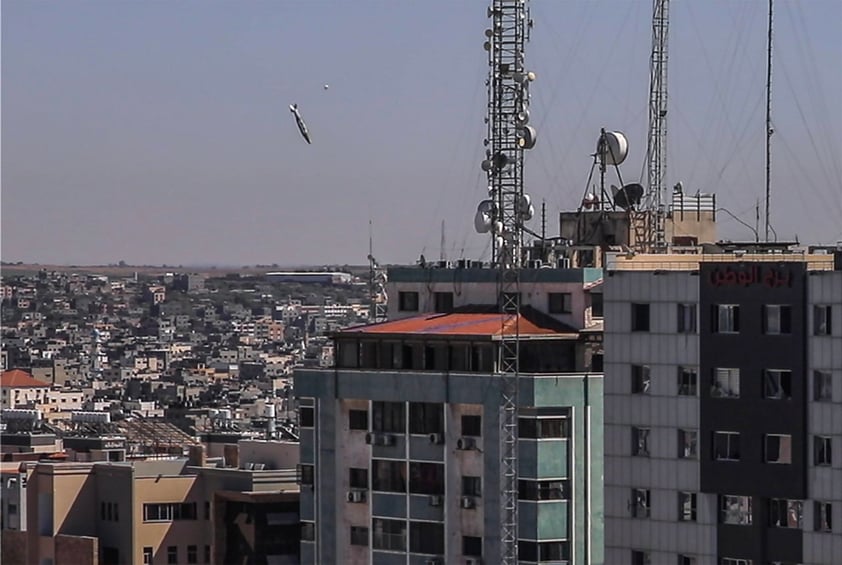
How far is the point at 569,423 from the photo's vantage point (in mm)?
56125

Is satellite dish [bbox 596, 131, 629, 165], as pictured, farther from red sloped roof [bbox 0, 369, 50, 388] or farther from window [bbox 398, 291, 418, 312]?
red sloped roof [bbox 0, 369, 50, 388]

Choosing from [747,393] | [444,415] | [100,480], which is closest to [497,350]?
[444,415]

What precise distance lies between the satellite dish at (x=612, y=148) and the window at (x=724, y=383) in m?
15.9

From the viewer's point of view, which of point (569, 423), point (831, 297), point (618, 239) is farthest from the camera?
point (618, 239)

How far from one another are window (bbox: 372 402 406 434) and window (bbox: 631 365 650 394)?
1080cm

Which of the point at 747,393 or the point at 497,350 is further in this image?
the point at 497,350

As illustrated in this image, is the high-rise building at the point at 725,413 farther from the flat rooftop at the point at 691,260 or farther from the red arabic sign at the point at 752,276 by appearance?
the flat rooftop at the point at 691,260

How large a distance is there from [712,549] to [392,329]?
558 inches

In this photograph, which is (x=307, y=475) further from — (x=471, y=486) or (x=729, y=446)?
(x=729, y=446)

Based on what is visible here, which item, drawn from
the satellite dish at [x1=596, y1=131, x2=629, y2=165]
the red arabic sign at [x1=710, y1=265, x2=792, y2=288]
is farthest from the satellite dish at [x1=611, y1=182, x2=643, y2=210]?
the red arabic sign at [x1=710, y1=265, x2=792, y2=288]

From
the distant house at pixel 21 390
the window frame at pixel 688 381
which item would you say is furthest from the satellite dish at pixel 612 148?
the distant house at pixel 21 390

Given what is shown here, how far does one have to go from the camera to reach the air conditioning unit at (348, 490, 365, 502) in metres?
58.9

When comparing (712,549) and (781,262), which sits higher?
(781,262)

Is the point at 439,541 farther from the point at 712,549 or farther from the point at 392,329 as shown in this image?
the point at 712,549
